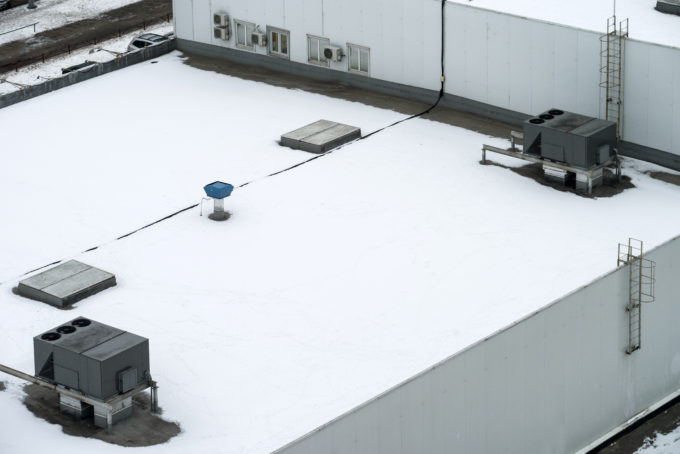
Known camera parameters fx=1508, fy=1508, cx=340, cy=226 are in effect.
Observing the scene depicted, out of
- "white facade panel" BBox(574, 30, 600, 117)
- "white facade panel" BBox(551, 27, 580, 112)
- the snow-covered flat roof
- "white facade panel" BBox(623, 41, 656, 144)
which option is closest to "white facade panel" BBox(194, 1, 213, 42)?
the snow-covered flat roof

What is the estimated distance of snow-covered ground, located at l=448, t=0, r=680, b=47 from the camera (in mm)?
41875

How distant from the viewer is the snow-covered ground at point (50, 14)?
68875mm

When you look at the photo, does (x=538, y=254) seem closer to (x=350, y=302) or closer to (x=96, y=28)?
(x=350, y=302)

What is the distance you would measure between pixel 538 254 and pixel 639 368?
13.1 feet

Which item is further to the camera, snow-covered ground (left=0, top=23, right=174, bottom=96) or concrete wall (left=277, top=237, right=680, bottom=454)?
snow-covered ground (left=0, top=23, right=174, bottom=96)

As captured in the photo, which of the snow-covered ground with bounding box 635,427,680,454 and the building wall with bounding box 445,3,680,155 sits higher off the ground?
the building wall with bounding box 445,3,680,155

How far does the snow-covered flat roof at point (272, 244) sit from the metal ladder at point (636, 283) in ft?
1.76

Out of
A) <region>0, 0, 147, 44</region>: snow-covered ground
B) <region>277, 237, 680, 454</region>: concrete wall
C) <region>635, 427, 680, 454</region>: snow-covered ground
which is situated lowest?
<region>635, 427, 680, 454</region>: snow-covered ground

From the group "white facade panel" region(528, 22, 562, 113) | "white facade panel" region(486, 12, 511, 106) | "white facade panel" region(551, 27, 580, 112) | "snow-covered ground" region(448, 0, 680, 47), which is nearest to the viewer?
"snow-covered ground" region(448, 0, 680, 47)

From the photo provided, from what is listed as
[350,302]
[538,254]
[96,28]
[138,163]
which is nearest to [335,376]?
[350,302]

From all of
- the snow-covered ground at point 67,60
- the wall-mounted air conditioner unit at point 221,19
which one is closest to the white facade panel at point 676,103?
the wall-mounted air conditioner unit at point 221,19

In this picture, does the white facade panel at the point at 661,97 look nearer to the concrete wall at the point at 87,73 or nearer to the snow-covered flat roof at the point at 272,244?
the snow-covered flat roof at the point at 272,244

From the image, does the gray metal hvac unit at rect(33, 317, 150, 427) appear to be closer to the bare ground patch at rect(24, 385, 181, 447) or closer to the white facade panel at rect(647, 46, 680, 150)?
the bare ground patch at rect(24, 385, 181, 447)

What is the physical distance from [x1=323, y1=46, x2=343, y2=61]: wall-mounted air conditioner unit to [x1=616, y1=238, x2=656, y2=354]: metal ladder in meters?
14.3
